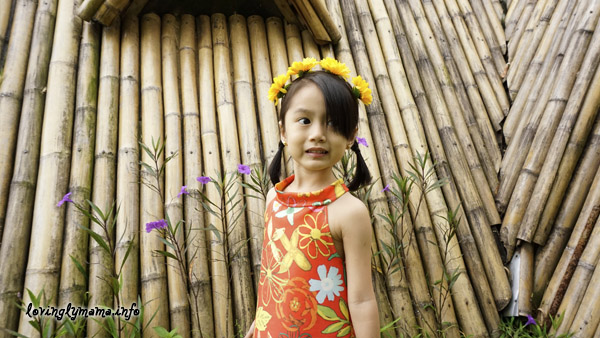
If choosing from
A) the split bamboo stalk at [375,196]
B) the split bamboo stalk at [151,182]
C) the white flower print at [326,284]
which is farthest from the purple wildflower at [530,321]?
the split bamboo stalk at [151,182]

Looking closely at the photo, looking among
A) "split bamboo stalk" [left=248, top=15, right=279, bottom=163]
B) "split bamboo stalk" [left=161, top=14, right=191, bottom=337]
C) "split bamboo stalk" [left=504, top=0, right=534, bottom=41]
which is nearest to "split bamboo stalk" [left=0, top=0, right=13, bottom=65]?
"split bamboo stalk" [left=161, top=14, right=191, bottom=337]

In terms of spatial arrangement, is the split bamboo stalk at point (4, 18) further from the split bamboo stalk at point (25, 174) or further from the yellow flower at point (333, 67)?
→ the yellow flower at point (333, 67)

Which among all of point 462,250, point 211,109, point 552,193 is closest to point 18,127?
point 211,109

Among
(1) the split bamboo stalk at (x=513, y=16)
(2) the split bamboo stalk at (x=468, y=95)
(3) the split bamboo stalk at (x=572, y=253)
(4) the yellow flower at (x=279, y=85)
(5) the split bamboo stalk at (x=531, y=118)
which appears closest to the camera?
(4) the yellow flower at (x=279, y=85)

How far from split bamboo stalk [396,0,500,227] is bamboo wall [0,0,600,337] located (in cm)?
1

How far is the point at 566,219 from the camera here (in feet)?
6.62

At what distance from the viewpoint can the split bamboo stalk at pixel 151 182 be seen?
1738mm

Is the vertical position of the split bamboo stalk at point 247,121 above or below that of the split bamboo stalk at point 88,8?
below

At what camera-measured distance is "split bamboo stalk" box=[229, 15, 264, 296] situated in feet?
6.32

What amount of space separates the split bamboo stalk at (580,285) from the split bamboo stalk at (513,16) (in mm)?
1623

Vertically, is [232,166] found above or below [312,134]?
above

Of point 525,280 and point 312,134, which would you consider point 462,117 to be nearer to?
point 525,280

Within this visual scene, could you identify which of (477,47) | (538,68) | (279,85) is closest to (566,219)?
(538,68)

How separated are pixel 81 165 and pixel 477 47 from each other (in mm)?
2573
